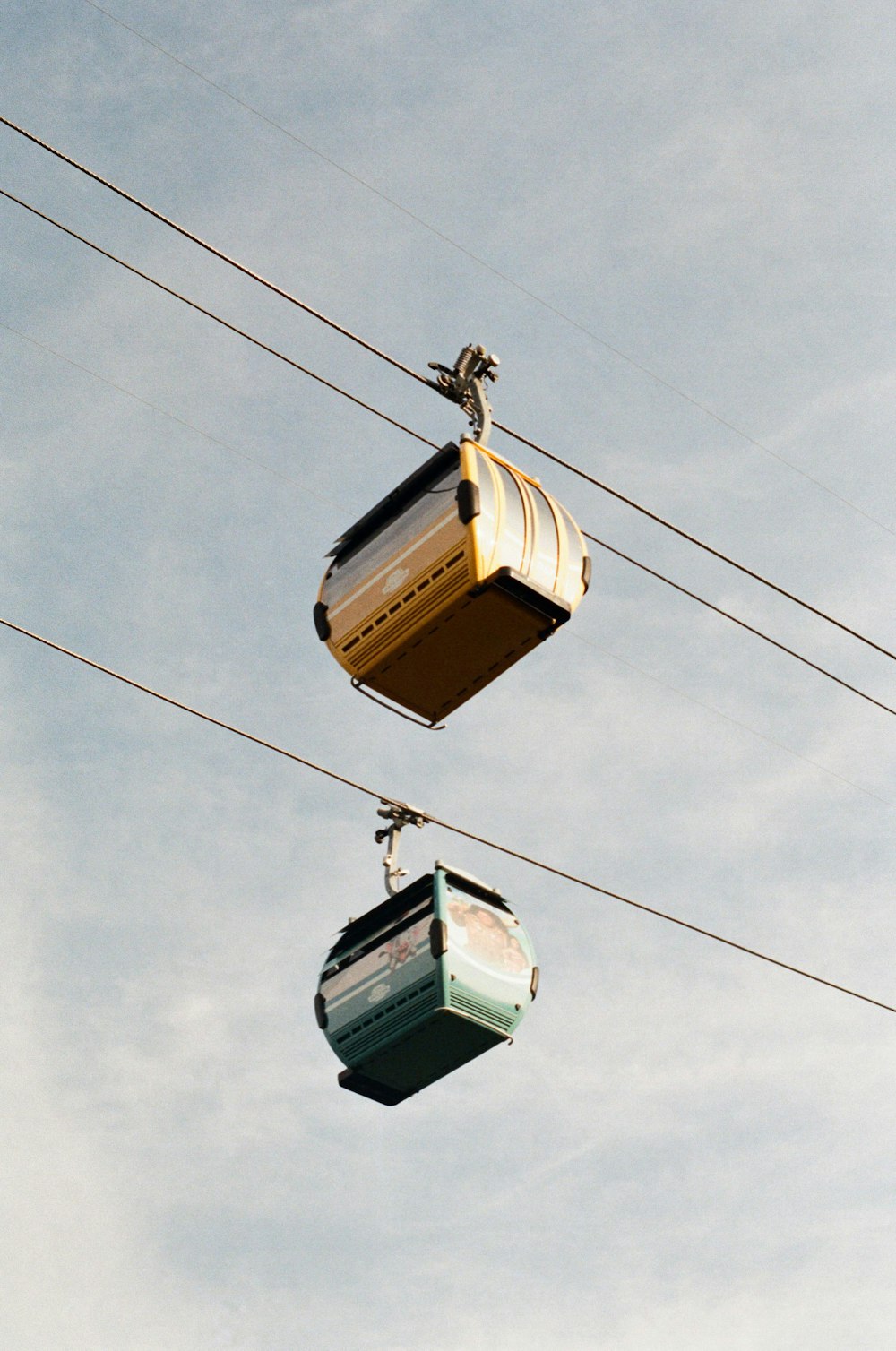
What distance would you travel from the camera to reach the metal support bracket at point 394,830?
1536cm

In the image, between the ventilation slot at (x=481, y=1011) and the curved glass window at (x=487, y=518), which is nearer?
the curved glass window at (x=487, y=518)

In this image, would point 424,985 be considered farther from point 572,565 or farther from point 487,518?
point 487,518

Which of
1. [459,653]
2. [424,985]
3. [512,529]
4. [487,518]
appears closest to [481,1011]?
[424,985]

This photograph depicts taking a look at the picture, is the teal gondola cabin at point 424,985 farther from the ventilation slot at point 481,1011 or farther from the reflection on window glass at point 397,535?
the reflection on window glass at point 397,535

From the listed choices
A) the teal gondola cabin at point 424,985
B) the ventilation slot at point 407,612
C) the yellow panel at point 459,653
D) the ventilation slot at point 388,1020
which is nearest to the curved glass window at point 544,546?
the yellow panel at point 459,653

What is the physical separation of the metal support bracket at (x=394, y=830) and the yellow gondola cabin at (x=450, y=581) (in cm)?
116

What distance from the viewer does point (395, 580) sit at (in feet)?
45.2

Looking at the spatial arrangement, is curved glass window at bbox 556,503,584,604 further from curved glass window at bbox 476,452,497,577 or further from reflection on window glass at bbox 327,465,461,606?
reflection on window glass at bbox 327,465,461,606

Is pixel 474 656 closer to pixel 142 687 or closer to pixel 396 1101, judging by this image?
pixel 142 687

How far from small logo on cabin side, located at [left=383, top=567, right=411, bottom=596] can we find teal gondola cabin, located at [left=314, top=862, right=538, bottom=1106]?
2.35 meters

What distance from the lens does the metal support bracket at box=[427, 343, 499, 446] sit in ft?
47.8

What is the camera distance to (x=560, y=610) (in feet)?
45.3

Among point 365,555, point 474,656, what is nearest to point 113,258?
point 365,555

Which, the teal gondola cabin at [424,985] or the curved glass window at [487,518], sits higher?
the curved glass window at [487,518]
